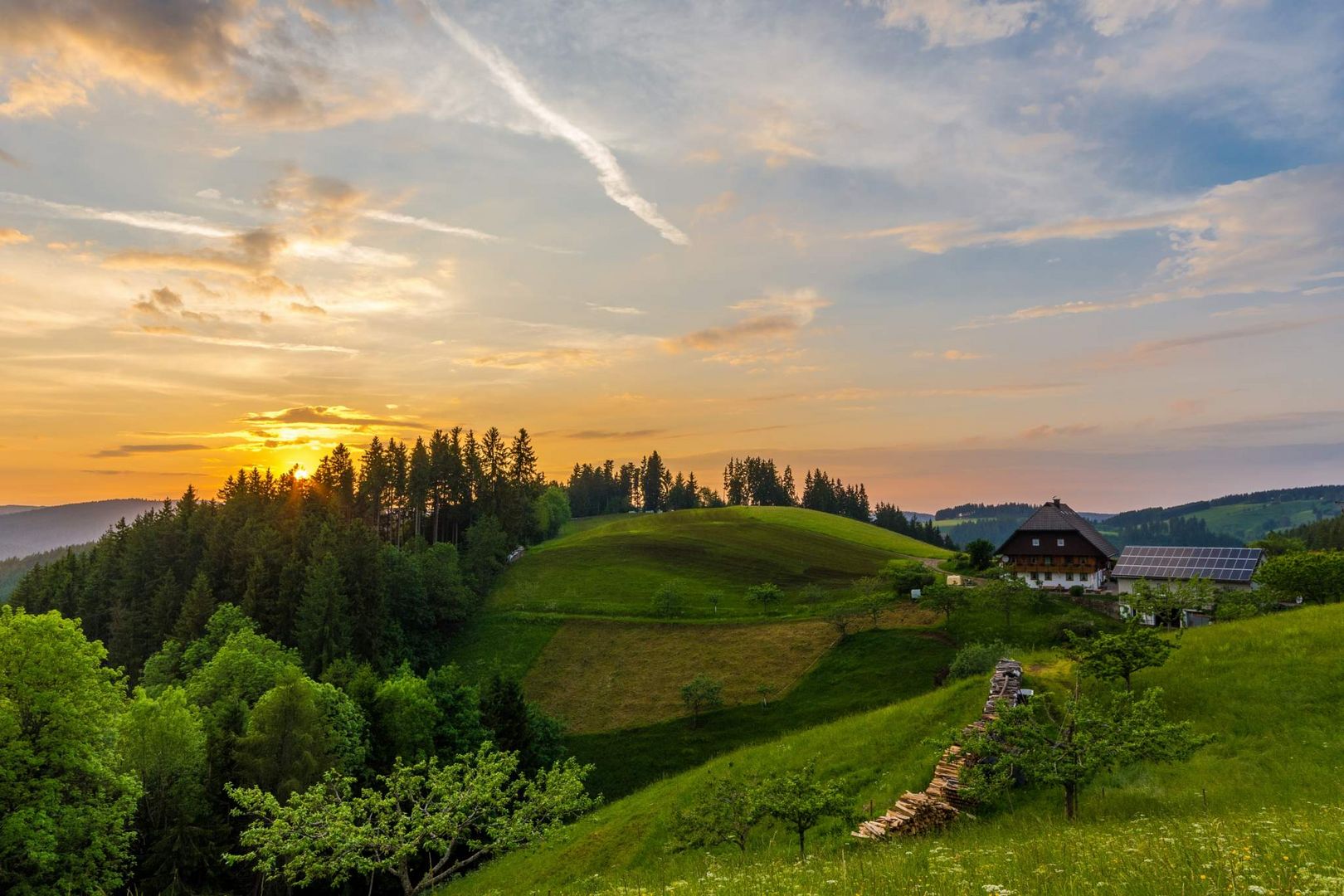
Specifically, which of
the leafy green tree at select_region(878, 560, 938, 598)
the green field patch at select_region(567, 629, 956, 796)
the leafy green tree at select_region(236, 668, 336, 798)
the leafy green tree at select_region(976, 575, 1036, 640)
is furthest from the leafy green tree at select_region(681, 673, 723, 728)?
the leafy green tree at select_region(878, 560, 938, 598)

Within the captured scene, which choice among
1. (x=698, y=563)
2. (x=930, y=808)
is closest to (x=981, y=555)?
(x=698, y=563)

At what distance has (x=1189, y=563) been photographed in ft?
281

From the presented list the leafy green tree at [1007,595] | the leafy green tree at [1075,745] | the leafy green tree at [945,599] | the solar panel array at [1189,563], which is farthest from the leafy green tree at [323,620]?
the solar panel array at [1189,563]

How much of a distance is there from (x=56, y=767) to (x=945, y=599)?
81.4 meters

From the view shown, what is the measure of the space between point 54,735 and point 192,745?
1297 cm

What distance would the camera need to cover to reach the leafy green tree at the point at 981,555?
113 m

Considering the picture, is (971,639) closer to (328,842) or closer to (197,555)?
(328,842)

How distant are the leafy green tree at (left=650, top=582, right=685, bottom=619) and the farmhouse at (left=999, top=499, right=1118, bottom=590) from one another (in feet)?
165

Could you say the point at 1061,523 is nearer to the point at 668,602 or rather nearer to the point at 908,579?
the point at 908,579

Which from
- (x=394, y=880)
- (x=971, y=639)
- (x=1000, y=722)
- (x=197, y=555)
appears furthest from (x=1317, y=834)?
(x=197, y=555)

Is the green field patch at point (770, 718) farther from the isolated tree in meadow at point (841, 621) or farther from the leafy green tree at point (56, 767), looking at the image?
the leafy green tree at point (56, 767)

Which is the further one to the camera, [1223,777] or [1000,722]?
[1223,777]

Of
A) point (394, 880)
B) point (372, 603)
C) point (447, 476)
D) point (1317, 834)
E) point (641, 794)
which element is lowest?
point (394, 880)

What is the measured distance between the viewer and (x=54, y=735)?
36.5m
